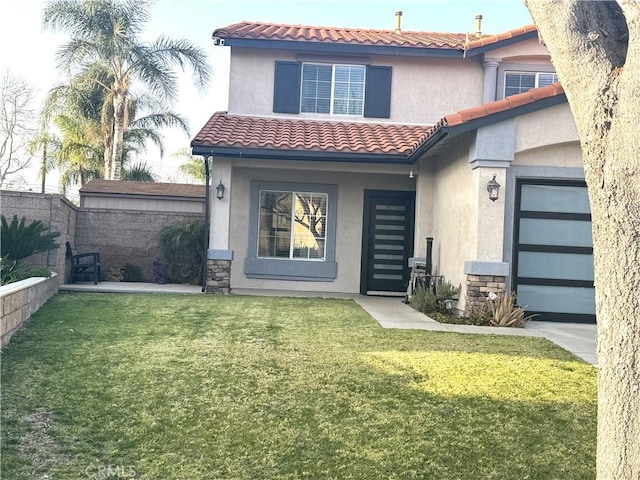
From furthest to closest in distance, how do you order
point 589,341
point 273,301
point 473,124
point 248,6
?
point 248,6
point 273,301
point 473,124
point 589,341

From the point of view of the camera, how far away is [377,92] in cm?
1479

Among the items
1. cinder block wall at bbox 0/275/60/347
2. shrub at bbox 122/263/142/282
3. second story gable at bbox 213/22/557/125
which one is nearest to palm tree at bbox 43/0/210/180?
second story gable at bbox 213/22/557/125

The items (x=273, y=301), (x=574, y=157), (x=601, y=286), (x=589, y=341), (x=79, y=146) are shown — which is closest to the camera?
(x=601, y=286)

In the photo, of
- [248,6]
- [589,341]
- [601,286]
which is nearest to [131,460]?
[601,286]

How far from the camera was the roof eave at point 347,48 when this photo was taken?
1437 cm

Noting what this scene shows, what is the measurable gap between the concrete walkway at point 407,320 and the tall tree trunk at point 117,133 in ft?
35.2

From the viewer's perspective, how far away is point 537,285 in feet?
34.8

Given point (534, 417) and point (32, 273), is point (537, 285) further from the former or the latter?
point (32, 273)

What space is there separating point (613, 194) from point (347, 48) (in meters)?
12.6

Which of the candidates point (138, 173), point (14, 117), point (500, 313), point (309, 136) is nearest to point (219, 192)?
point (309, 136)

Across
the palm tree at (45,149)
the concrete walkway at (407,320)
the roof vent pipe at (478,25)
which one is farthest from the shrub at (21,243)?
the palm tree at (45,149)

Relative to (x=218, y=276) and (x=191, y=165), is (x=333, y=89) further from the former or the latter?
(x=191, y=165)

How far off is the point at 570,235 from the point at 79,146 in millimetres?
20452

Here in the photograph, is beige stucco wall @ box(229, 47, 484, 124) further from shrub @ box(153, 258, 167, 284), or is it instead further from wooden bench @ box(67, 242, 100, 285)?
wooden bench @ box(67, 242, 100, 285)
